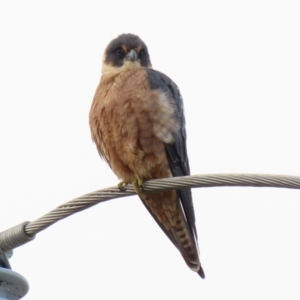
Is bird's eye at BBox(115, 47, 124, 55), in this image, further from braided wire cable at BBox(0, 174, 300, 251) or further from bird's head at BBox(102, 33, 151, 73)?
braided wire cable at BBox(0, 174, 300, 251)

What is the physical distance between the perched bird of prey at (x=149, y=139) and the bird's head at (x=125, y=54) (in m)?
0.35

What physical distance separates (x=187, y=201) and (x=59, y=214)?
193 centimetres

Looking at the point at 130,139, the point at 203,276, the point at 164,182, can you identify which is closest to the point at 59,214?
the point at 164,182

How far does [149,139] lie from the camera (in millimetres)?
5645

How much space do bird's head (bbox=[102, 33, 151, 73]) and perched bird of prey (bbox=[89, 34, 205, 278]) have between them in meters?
0.35

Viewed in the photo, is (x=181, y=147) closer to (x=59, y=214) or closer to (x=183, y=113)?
(x=183, y=113)

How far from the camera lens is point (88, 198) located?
13.6 ft

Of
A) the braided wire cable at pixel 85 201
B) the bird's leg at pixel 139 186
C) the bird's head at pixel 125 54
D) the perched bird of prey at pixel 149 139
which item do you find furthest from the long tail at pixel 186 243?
the braided wire cable at pixel 85 201

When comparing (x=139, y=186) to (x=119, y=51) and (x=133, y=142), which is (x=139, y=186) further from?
(x=119, y=51)

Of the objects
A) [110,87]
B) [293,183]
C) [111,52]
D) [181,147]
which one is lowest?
[293,183]

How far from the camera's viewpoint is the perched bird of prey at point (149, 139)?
5.65 m

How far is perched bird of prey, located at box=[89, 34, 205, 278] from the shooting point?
565 cm

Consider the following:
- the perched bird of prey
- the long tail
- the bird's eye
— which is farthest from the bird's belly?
the bird's eye

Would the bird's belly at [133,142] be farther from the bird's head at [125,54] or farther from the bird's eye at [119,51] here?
the bird's eye at [119,51]
